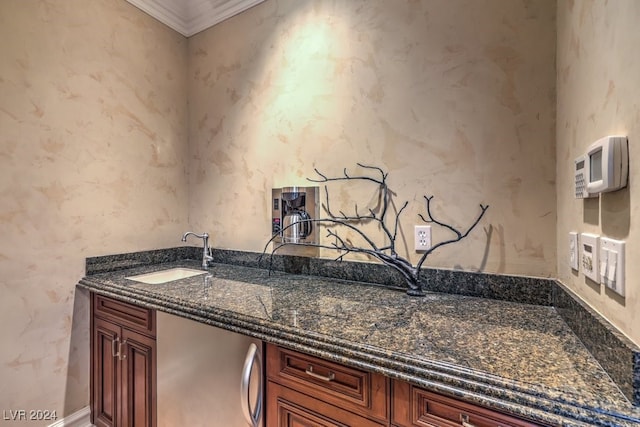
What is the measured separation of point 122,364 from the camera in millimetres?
1555

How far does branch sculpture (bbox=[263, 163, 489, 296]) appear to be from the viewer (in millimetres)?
1329

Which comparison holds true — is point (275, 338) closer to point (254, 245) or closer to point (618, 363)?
point (618, 363)

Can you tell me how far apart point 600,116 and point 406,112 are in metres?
0.78

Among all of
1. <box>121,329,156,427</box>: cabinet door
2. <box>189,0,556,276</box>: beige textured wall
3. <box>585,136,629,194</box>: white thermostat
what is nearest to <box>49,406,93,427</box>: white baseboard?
<box>121,329,156,427</box>: cabinet door

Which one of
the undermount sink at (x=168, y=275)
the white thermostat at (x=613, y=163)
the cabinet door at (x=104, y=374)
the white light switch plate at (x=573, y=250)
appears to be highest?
the white thermostat at (x=613, y=163)

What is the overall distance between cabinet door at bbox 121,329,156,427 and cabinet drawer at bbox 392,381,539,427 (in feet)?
3.79

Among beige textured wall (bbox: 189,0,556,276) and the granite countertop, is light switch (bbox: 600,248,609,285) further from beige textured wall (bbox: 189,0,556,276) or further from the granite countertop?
beige textured wall (bbox: 189,0,556,276)

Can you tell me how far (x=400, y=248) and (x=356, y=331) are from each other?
2.10ft

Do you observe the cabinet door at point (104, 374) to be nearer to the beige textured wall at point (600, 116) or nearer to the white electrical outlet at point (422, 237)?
the white electrical outlet at point (422, 237)

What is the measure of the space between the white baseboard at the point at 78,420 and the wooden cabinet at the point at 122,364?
1.5 inches

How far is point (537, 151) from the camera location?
120cm

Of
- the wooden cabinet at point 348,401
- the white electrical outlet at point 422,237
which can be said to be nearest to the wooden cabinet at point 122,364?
the wooden cabinet at point 348,401

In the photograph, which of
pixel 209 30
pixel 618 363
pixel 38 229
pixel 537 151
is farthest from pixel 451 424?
pixel 209 30

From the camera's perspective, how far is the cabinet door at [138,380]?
1.41 m
